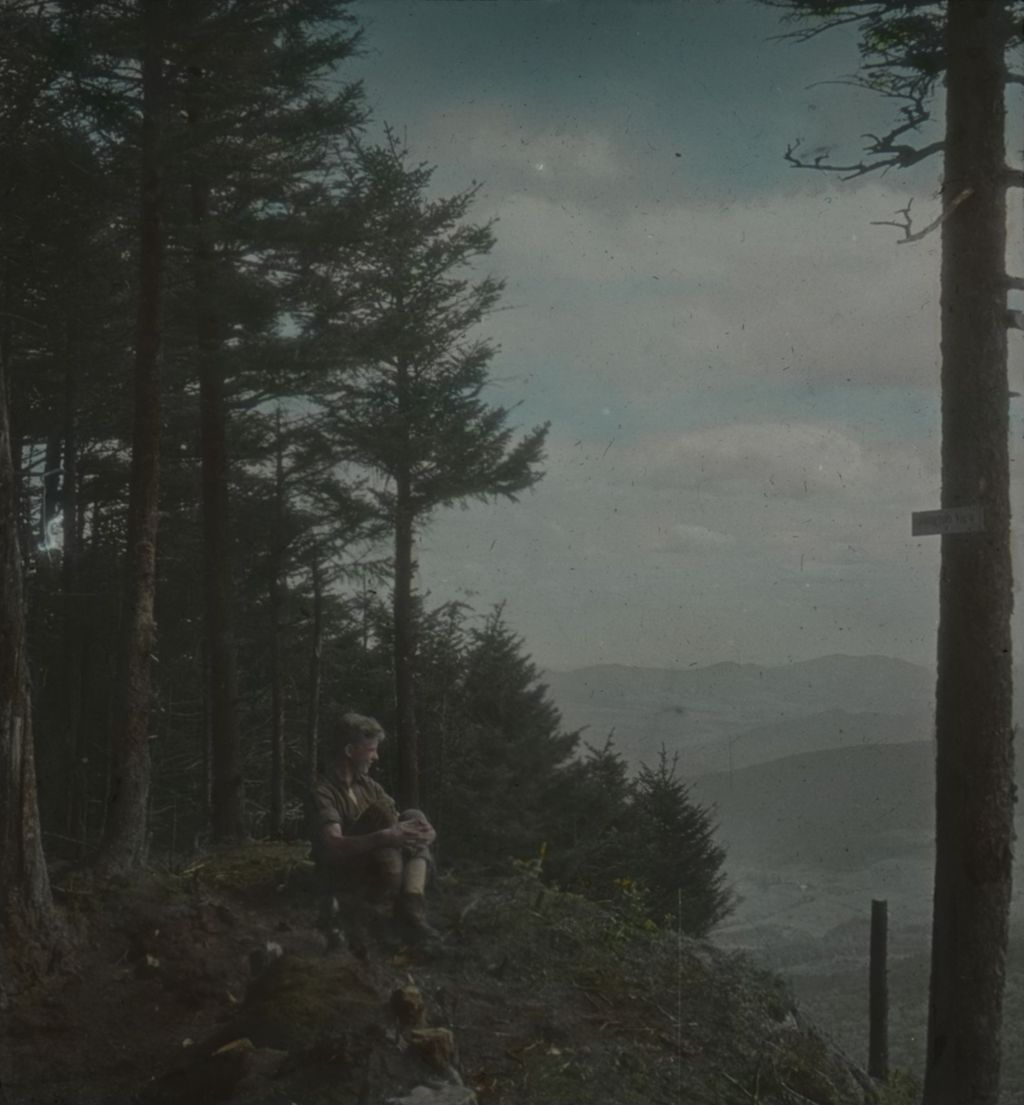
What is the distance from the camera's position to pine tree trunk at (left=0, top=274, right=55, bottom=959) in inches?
266

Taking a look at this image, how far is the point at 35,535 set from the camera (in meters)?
20.3

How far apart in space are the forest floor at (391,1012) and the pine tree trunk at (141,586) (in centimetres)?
60

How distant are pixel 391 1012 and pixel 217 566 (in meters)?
8.25

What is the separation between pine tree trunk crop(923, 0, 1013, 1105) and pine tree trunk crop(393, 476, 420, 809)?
1194 centimetres

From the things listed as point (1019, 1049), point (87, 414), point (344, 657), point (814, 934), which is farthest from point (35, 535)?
point (814, 934)

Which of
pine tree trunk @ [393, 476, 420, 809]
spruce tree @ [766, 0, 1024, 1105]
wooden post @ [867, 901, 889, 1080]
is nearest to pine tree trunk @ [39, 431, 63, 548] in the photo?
pine tree trunk @ [393, 476, 420, 809]

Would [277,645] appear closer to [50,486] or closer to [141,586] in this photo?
[50,486]

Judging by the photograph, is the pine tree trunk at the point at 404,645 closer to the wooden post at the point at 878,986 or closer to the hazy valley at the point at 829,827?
the hazy valley at the point at 829,827

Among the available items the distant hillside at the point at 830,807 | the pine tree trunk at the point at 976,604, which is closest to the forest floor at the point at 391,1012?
the pine tree trunk at the point at 976,604

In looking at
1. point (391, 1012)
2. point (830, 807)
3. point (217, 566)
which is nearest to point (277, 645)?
point (217, 566)

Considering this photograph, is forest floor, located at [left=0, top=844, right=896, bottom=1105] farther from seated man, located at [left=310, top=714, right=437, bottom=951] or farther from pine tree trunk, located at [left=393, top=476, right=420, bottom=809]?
pine tree trunk, located at [left=393, top=476, right=420, bottom=809]

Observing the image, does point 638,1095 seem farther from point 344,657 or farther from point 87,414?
point 344,657

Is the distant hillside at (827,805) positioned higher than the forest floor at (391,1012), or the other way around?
the forest floor at (391,1012)

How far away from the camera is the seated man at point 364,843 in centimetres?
807
